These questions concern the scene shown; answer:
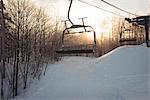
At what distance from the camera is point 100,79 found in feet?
57.1

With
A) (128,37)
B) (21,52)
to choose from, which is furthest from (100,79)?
(128,37)

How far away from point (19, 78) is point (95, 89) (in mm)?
7902

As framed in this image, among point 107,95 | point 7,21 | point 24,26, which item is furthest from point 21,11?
point 107,95

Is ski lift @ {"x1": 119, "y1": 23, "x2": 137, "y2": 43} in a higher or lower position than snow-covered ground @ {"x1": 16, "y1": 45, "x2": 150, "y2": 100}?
higher

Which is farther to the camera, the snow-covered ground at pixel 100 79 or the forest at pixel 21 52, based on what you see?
the forest at pixel 21 52

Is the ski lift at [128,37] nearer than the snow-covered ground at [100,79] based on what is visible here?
No

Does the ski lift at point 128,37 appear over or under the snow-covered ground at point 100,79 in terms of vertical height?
over

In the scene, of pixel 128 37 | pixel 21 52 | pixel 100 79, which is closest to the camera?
pixel 100 79

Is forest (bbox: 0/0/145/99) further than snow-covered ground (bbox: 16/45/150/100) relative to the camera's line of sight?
Yes

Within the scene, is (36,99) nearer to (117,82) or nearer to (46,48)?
(117,82)

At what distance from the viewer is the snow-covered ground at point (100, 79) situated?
14.4m

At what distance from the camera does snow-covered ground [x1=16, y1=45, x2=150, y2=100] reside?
1445 centimetres

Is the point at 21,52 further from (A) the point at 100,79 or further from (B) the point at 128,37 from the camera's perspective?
(B) the point at 128,37

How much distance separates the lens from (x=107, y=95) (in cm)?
1399
